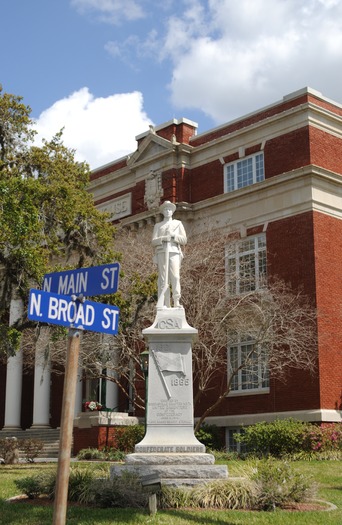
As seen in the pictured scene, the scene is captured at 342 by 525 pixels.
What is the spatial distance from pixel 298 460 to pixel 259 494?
1223cm

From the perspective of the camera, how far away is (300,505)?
11555 mm

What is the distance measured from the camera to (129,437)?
1059 inches

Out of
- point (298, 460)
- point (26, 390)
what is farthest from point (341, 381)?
point (26, 390)

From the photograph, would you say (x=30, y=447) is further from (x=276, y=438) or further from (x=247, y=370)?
(x=247, y=370)

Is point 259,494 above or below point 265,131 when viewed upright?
below

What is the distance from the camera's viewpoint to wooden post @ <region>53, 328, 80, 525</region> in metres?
6.02

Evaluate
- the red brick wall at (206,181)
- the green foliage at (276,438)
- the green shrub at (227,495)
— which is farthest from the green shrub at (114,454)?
the green shrub at (227,495)

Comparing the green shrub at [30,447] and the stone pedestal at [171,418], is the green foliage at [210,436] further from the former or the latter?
the stone pedestal at [171,418]

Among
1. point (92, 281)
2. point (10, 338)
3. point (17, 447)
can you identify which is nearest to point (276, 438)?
point (17, 447)

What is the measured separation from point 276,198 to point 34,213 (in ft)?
42.9

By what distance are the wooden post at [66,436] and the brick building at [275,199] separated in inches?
833

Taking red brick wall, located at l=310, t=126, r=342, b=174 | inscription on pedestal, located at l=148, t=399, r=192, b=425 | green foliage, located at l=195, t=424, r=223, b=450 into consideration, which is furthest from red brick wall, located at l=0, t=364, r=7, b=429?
inscription on pedestal, located at l=148, t=399, r=192, b=425

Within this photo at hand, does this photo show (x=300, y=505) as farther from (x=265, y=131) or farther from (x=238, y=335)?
(x=265, y=131)

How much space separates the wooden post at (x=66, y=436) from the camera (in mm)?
6020
